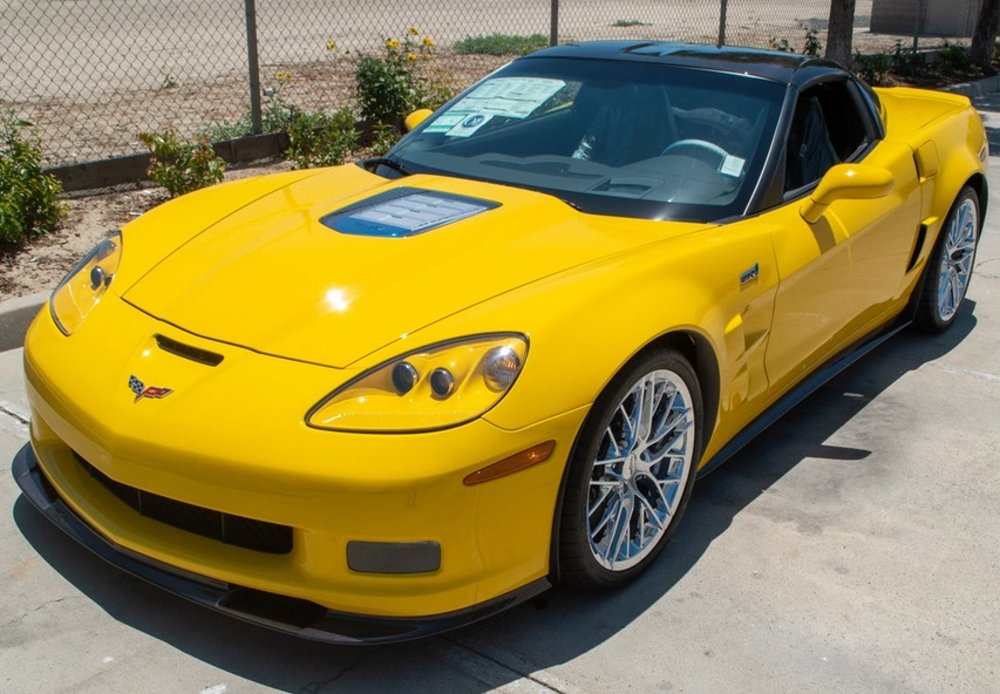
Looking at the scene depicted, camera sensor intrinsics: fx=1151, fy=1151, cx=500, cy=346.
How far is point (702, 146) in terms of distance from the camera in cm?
391

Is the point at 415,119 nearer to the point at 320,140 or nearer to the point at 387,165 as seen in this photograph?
the point at 387,165

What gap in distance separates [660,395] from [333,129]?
4884mm

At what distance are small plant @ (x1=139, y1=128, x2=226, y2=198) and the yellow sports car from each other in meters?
2.32

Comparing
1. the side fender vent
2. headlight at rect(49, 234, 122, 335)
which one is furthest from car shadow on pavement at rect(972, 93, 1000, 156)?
headlight at rect(49, 234, 122, 335)

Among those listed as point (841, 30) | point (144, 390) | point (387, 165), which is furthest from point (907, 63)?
point (144, 390)

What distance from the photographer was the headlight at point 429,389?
2.64 m

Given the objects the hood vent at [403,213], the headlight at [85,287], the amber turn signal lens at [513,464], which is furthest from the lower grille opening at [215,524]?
the hood vent at [403,213]

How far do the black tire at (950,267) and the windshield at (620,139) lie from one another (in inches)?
54.9

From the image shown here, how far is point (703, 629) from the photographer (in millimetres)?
3111

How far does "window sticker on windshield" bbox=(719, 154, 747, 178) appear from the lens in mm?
3838

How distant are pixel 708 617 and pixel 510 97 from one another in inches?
86.0

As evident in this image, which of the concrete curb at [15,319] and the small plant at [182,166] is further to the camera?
the small plant at [182,166]

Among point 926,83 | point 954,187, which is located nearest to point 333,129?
point 954,187

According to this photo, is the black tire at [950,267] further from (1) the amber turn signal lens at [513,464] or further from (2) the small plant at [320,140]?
(2) the small plant at [320,140]
